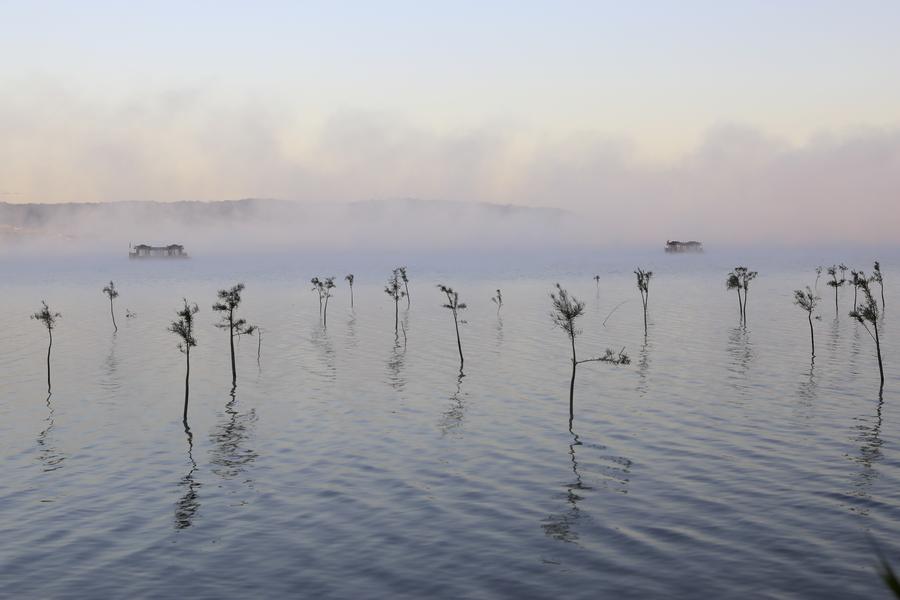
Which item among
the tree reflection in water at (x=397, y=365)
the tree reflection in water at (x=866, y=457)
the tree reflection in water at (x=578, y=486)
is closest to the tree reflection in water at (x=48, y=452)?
the tree reflection in water at (x=397, y=365)

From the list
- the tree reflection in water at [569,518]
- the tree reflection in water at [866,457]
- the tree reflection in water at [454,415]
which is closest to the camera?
the tree reflection in water at [569,518]

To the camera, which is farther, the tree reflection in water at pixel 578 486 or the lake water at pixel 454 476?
the tree reflection in water at pixel 578 486

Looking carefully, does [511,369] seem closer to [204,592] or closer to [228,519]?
[228,519]

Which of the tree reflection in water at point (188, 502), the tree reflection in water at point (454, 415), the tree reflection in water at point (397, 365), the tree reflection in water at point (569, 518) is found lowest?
the tree reflection in water at point (188, 502)

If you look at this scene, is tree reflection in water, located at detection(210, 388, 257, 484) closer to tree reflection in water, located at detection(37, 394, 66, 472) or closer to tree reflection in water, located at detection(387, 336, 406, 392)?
tree reflection in water, located at detection(37, 394, 66, 472)

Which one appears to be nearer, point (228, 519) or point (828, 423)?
point (228, 519)

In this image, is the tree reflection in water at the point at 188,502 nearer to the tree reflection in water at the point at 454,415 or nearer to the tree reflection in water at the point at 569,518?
the tree reflection in water at the point at 569,518

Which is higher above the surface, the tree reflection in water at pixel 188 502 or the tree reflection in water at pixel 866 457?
the tree reflection in water at pixel 866 457

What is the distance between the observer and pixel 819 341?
339ft

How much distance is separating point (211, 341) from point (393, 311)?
5074 cm

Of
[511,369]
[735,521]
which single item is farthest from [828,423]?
[511,369]

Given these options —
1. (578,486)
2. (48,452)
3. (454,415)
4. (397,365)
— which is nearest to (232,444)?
(48,452)

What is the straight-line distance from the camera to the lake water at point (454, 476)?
3186 centimetres

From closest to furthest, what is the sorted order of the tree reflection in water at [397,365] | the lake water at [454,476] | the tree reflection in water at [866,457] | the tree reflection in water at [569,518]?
the lake water at [454,476] → the tree reflection in water at [569,518] → the tree reflection in water at [866,457] → the tree reflection in water at [397,365]
